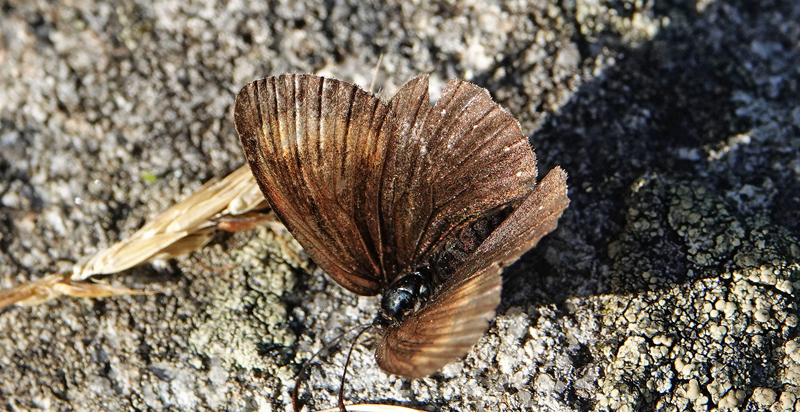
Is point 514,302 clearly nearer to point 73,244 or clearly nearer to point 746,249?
point 746,249

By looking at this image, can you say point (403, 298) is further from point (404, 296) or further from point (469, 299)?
point (469, 299)

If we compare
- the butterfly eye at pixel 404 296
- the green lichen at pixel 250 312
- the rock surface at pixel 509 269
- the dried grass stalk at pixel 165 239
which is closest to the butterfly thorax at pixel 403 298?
the butterfly eye at pixel 404 296

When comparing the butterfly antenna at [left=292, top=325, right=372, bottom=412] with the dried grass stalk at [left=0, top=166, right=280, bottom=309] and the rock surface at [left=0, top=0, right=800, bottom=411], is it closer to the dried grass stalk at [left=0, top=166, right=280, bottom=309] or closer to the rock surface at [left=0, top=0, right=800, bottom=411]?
the rock surface at [left=0, top=0, right=800, bottom=411]

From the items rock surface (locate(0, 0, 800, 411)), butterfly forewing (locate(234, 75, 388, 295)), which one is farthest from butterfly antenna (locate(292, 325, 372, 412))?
butterfly forewing (locate(234, 75, 388, 295))

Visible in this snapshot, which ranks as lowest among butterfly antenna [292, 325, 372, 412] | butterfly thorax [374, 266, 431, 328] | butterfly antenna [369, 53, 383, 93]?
butterfly antenna [292, 325, 372, 412]

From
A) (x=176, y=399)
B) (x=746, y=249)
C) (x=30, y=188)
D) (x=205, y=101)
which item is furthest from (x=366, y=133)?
(x=30, y=188)

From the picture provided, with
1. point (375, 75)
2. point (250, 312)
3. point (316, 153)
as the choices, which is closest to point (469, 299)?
point (316, 153)

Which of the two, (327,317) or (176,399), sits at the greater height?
(327,317)

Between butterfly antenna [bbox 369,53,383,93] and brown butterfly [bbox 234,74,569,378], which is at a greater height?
butterfly antenna [bbox 369,53,383,93]
